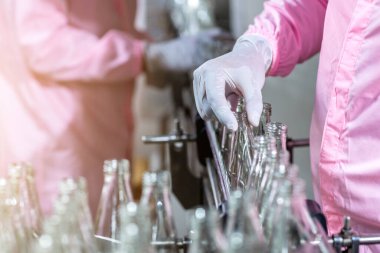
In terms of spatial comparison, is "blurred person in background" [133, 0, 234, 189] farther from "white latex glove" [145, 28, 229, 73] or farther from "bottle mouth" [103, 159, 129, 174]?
"bottle mouth" [103, 159, 129, 174]

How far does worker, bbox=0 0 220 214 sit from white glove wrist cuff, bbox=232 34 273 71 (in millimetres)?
750

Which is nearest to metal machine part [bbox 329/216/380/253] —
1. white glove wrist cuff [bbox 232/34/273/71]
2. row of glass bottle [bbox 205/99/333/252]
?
row of glass bottle [bbox 205/99/333/252]

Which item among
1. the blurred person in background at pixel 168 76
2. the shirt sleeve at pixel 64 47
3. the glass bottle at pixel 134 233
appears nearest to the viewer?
the glass bottle at pixel 134 233

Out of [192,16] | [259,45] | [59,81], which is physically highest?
[192,16]

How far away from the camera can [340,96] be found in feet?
3.76

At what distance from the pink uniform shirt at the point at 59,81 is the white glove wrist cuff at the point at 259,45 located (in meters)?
0.88

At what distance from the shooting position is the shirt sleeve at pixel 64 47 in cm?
195

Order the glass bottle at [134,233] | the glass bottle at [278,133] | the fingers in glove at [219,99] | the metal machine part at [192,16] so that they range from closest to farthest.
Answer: the glass bottle at [134,233] < the glass bottle at [278,133] < the fingers in glove at [219,99] < the metal machine part at [192,16]

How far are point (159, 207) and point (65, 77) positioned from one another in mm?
1322

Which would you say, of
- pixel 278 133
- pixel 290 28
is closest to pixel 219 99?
pixel 278 133

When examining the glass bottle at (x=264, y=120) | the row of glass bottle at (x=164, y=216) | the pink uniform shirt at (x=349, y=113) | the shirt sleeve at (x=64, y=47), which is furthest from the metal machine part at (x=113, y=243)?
the shirt sleeve at (x=64, y=47)

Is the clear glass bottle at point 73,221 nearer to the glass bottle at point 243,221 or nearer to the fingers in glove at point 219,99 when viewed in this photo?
the glass bottle at point 243,221

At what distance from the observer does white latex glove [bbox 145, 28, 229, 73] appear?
2.15 meters

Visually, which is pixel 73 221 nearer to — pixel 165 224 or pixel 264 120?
pixel 165 224
